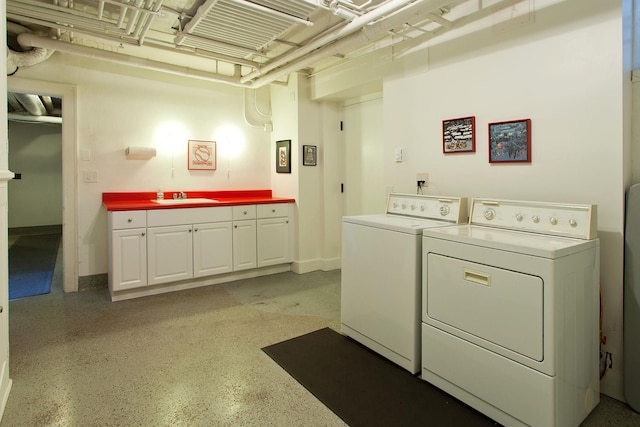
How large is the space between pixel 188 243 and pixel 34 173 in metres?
6.48

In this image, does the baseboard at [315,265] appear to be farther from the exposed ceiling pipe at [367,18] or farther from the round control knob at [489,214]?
the round control knob at [489,214]

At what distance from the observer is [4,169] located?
188cm

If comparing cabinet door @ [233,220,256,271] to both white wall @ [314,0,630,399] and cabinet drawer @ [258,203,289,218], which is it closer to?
cabinet drawer @ [258,203,289,218]

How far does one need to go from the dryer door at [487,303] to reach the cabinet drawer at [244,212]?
2.65 m

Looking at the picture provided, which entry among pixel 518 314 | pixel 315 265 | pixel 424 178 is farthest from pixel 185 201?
pixel 518 314

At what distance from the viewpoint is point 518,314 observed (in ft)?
5.50

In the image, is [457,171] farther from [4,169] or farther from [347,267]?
[4,169]

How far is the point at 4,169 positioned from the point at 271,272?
3.10 metres

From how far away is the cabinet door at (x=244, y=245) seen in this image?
13.9 feet

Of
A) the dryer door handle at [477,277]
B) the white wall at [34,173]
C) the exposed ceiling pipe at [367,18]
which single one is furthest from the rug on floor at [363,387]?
the white wall at [34,173]

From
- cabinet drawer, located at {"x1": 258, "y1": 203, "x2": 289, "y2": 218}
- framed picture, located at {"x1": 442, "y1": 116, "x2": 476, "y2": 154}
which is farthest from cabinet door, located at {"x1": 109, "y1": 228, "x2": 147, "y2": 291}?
framed picture, located at {"x1": 442, "y1": 116, "x2": 476, "y2": 154}

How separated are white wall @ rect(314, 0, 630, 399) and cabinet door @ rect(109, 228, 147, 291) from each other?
2.80 meters

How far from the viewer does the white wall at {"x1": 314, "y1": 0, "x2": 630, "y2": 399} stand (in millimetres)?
1988

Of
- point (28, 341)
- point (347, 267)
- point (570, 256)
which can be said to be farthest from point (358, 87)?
point (28, 341)
